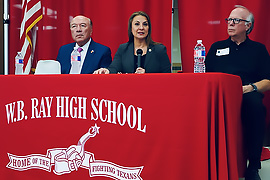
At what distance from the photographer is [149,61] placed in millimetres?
2273

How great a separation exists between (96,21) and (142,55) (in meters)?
1.07

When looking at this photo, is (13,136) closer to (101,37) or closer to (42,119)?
(42,119)

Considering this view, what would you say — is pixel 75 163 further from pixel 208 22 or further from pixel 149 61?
pixel 208 22

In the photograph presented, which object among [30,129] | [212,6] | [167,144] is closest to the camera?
[167,144]

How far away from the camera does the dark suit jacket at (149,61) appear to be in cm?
227

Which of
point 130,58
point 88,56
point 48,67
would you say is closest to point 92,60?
point 88,56

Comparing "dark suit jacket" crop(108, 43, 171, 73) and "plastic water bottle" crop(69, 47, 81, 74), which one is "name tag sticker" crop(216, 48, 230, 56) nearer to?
"dark suit jacket" crop(108, 43, 171, 73)

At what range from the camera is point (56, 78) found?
5.06 feet

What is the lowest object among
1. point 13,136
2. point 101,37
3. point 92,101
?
point 13,136

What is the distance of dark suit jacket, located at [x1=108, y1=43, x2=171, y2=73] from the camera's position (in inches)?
89.5

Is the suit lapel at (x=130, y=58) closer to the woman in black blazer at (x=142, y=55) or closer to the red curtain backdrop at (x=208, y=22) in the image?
the woman in black blazer at (x=142, y=55)

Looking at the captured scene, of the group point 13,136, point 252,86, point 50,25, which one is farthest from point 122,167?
point 50,25

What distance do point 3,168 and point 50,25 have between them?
2.03 metres

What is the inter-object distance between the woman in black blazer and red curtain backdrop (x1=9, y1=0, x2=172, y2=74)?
0.60m
